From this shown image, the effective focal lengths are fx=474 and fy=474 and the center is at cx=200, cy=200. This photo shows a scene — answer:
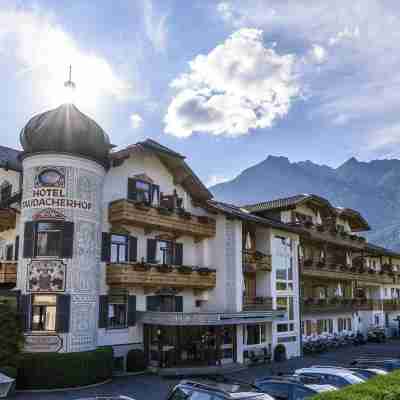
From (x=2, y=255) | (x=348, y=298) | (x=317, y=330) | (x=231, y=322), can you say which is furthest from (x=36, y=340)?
(x=348, y=298)

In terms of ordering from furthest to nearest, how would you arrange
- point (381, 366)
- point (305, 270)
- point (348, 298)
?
point (348, 298), point (305, 270), point (381, 366)

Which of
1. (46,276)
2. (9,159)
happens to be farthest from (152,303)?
(9,159)

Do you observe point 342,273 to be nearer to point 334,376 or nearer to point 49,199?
point 334,376

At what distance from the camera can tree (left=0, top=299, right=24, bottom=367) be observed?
21.4 meters

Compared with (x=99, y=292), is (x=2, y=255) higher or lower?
higher

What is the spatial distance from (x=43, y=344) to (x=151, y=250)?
28.9ft

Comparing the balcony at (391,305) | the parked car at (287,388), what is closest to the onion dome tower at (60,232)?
the parked car at (287,388)

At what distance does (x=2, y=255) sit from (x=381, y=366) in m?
22.5

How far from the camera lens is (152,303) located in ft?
94.0

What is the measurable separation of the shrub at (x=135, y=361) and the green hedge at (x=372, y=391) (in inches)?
640

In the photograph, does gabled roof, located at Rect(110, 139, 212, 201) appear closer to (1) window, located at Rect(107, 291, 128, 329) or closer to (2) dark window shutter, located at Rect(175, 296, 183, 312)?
(2) dark window shutter, located at Rect(175, 296, 183, 312)

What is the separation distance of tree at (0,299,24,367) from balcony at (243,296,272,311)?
14.6 meters

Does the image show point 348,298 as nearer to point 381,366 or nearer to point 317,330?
point 317,330

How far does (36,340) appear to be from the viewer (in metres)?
22.6
